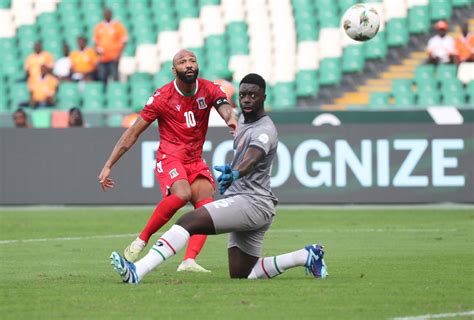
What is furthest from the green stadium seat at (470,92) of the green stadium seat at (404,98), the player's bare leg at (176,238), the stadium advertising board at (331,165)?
the player's bare leg at (176,238)

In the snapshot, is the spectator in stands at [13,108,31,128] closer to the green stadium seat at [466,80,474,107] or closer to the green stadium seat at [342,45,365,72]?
the green stadium seat at [342,45,365,72]

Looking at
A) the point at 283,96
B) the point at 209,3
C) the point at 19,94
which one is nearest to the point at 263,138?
the point at 283,96

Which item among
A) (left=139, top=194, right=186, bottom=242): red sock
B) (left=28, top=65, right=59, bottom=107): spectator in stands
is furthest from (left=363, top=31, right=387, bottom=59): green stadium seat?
(left=139, top=194, right=186, bottom=242): red sock

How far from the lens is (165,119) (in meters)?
11.4

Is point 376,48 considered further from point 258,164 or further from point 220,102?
point 258,164

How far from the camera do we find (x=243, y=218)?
9.86 meters

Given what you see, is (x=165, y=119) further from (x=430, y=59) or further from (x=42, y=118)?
(x=430, y=59)

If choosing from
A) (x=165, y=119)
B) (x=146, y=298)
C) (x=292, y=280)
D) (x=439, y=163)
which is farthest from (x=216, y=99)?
(x=439, y=163)

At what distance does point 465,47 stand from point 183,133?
1381 centimetres

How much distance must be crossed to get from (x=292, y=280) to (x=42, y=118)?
13577 millimetres

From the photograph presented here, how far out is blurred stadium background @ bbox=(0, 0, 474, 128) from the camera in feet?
Result: 82.8

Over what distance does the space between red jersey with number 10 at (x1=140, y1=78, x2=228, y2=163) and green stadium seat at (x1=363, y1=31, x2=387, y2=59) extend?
48.0 feet

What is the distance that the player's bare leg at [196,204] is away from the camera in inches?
447

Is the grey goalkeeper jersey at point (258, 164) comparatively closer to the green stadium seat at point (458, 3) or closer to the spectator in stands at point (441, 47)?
the spectator in stands at point (441, 47)
